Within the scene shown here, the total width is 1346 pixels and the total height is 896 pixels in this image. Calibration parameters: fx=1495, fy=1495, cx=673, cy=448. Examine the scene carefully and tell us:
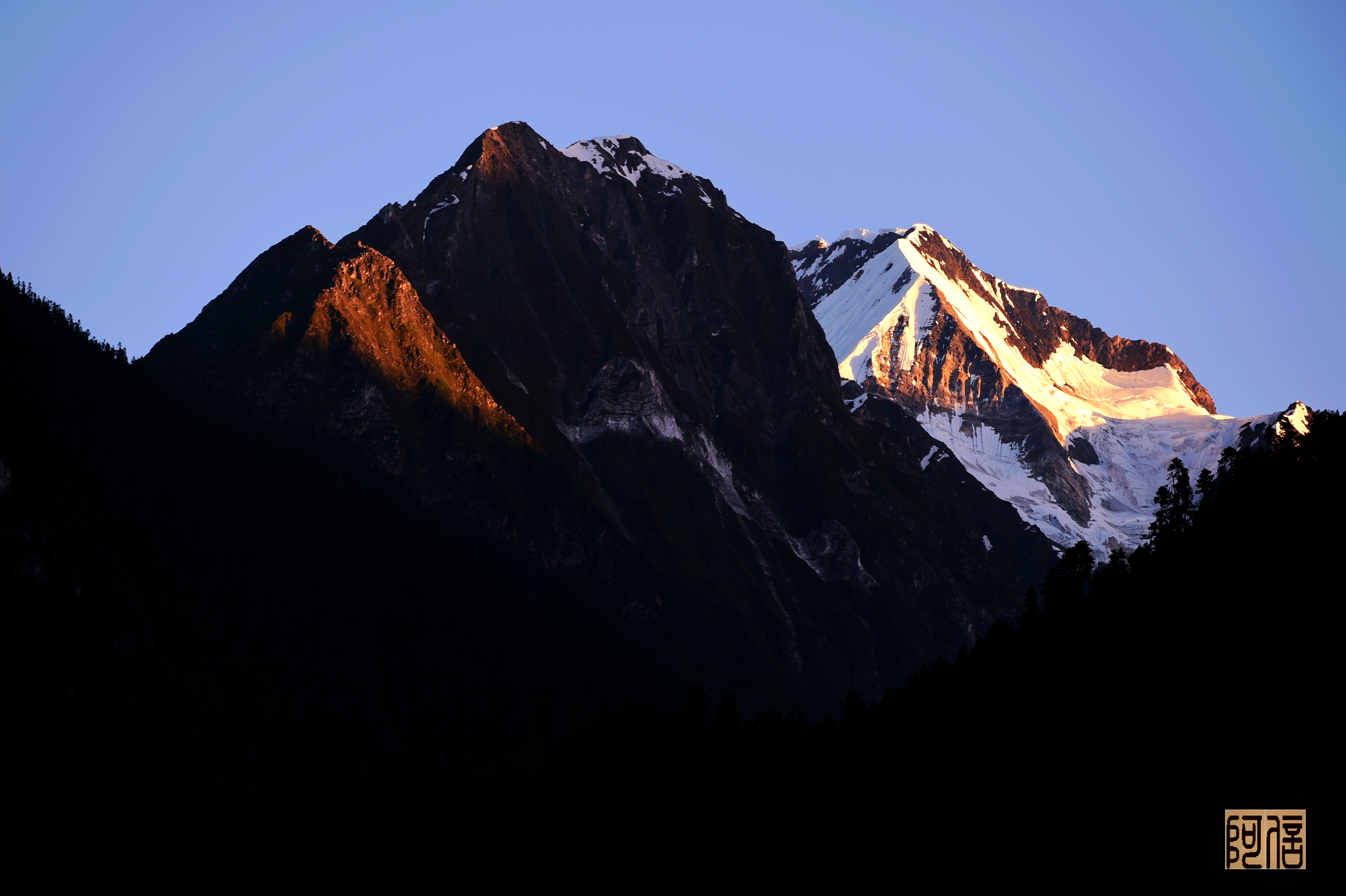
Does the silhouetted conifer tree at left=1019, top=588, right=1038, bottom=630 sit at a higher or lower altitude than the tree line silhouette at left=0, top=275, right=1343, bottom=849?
higher

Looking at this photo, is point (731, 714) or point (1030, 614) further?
point (731, 714)

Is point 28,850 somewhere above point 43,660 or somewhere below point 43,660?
below

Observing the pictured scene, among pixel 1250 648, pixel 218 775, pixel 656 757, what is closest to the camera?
pixel 1250 648

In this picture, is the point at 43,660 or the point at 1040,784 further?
the point at 43,660

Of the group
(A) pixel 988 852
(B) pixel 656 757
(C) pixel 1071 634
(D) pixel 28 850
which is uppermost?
(C) pixel 1071 634

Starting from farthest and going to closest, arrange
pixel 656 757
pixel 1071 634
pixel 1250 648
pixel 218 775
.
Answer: pixel 218 775, pixel 656 757, pixel 1071 634, pixel 1250 648

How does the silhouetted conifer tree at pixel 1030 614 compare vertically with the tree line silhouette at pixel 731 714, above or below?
above

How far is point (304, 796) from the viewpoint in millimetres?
181250

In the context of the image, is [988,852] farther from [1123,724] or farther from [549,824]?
[549,824]

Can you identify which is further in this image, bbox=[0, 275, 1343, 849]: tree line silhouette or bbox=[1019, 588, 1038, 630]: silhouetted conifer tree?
bbox=[1019, 588, 1038, 630]: silhouetted conifer tree

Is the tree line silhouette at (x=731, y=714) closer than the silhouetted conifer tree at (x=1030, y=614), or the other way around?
the tree line silhouette at (x=731, y=714)

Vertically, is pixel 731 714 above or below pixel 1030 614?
below

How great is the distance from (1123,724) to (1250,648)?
11.6 metres

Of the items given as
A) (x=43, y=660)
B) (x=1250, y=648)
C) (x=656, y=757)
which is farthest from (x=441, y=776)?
(x=1250, y=648)
